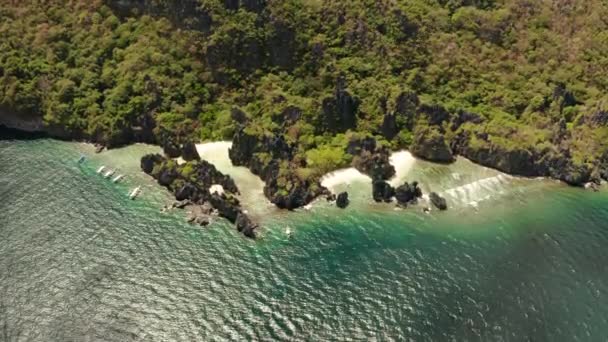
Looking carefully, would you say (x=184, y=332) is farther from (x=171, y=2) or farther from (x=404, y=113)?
(x=171, y=2)

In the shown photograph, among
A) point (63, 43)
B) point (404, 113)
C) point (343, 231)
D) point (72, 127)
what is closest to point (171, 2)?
point (63, 43)

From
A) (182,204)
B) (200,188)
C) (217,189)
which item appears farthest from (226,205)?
(182,204)

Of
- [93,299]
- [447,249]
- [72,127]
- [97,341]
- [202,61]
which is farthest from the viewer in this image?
[202,61]

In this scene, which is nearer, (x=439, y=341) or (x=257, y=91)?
(x=439, y=341)

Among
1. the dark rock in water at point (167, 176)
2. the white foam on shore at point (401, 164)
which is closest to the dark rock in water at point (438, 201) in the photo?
the white foam on shore at point (401, 164)

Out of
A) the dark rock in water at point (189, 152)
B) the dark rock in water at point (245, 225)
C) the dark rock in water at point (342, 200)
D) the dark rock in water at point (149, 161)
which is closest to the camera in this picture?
the dark rock in water at point (245, 225)

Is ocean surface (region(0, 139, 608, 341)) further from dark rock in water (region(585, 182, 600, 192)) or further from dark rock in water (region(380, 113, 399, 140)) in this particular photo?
dark rock in water (region(380, 113, 399, 140))

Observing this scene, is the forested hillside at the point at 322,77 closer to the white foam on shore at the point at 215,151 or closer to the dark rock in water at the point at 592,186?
the dark rock in water at the point at 592,186
